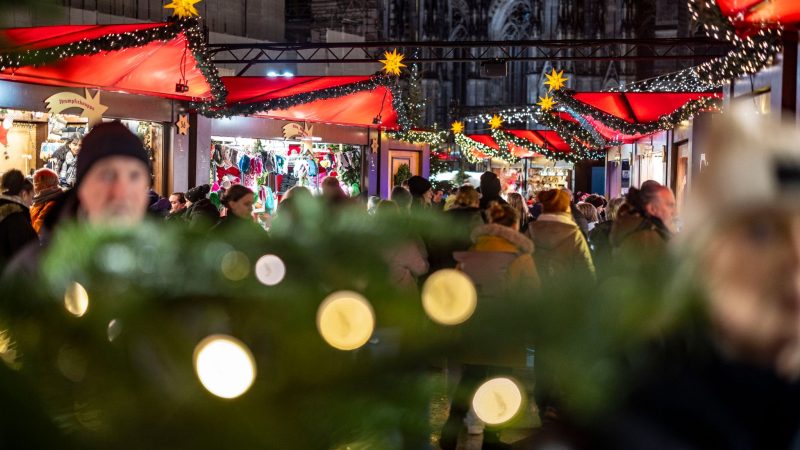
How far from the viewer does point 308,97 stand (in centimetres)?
1580

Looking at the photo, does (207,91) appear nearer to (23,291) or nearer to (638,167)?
(638,167)

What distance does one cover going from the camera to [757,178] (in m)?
1.15

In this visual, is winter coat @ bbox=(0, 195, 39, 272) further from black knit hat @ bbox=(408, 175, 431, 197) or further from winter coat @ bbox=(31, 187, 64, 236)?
black knit hat @ bbox=(408, 175, 431, 197)

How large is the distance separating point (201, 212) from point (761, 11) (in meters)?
5.44

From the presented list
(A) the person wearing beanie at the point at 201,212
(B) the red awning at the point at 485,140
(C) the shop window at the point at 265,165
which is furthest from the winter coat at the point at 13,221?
(B) the red awning at the point at 485,140

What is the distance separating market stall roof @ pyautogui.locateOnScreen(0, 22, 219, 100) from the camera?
10641 millimetres

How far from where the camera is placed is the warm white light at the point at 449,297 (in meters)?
1.01

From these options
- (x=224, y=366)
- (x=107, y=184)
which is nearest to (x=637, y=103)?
(x=107, y=184)

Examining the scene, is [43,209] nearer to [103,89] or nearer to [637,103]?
[103,89]

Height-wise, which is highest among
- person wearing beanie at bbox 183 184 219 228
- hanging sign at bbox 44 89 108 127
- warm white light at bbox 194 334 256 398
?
hanging sign at bbox 44 89 108 127

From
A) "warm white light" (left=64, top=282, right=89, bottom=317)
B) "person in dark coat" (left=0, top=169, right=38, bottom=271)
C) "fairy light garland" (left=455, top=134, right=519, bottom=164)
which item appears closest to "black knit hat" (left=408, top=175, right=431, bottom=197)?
"person in dark coat" (left=0, top=169, right=38, bottom=271)

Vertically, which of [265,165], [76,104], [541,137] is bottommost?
[265,165]

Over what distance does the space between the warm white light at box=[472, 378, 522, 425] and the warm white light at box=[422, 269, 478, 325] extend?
0.77 feet

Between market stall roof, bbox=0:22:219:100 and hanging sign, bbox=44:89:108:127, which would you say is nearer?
market stall roof, bbox=0:22:219:100
